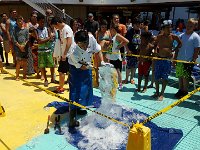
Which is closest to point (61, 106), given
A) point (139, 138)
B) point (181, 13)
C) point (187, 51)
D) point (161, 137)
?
Result: point (161, 137)

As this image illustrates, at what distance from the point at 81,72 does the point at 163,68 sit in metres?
2.31

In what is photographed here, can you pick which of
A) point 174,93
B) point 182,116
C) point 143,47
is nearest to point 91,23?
point 143,47

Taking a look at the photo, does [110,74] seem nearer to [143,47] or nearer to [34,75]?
[143,47]

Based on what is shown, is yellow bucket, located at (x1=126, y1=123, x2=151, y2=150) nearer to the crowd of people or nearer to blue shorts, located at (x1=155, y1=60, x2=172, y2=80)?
the crowd of people

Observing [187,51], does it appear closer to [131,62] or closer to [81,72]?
[131,62]

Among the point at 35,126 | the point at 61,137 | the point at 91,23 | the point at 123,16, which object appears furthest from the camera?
the point at 123,16

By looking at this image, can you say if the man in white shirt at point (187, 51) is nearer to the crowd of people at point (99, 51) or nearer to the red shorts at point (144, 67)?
the crowd of people at point (99, 51)

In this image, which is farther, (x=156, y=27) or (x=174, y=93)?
(x=156, y=27)

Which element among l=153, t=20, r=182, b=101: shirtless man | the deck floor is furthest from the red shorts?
the deck floor

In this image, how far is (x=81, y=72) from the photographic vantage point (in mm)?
4504

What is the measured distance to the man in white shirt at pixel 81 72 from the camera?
171 inches

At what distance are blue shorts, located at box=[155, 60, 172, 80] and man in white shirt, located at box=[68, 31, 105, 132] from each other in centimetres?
190

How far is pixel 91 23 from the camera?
314 inches

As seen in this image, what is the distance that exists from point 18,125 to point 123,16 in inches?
647
